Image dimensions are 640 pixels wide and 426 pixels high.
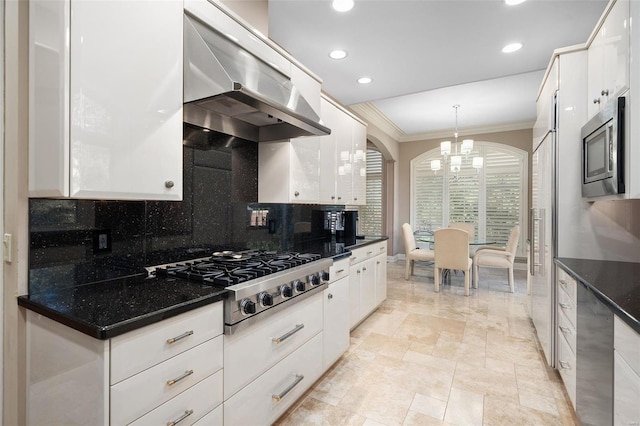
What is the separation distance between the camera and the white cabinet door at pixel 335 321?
2.28 m

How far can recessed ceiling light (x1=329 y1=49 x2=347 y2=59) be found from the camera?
308 centimetres

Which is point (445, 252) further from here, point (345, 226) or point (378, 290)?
point (345, 226)

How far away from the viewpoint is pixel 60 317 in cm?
109

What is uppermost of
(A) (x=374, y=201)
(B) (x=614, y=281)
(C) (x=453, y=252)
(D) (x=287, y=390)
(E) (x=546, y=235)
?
(A) (x=374, y=201)

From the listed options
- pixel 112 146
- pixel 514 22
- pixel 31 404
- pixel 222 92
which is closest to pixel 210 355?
pixel 31 404

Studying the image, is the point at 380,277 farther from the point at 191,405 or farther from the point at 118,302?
the point at 118,302

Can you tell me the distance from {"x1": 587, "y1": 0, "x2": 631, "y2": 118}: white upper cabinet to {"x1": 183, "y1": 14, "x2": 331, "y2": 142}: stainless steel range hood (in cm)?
165

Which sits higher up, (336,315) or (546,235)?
(546,235)

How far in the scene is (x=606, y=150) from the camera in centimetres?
174

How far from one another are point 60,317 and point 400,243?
23.0 ft

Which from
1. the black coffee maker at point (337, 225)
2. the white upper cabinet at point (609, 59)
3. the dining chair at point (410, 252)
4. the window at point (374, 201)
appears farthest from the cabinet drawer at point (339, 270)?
the window at point (374, 201)

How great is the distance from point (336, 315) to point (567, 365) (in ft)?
5.06

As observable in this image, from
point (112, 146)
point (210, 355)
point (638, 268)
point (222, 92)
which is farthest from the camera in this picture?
point (638, 268)

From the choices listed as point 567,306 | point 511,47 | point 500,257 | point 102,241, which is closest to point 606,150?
point 567,306
